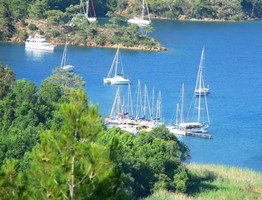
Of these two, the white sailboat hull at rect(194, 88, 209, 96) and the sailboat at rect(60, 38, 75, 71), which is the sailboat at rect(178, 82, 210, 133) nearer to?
the white sailboat hull at rect(194, 88, 209, 96)

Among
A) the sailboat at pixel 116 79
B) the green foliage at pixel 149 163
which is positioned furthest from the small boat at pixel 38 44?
the green foliage at pixel 149 163

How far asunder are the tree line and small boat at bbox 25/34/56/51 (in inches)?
392

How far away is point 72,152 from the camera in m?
8.78

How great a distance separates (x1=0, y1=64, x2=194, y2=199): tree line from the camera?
854cm

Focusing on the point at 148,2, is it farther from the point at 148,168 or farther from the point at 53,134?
the point at 53,134

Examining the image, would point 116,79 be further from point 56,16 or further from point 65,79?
point 56,16

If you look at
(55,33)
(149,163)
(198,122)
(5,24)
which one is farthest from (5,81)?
(5,24)

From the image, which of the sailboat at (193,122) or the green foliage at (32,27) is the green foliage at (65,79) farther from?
the green foliage at (32,27)

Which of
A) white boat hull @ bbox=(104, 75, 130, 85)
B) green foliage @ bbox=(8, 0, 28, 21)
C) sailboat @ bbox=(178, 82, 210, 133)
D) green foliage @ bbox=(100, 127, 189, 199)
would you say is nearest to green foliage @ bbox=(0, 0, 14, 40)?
green foliage @ bbox=(8, 0, 28, 21)

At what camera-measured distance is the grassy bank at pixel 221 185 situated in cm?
1733

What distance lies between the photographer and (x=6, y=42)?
4253 centimetres

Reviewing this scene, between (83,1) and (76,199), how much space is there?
47097 millimetres

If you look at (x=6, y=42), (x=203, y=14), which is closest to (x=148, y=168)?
(x=6, y=42)

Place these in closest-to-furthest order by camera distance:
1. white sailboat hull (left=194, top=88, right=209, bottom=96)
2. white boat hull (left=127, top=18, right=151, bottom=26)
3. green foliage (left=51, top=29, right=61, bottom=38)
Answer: white sailboat hull (left=194, top=88, right=209, bottom=96)
green foliage (left=51, top=29, right=61, bottom=38)
white boat hull (left=127, top=18, right=151, bottom=26)
